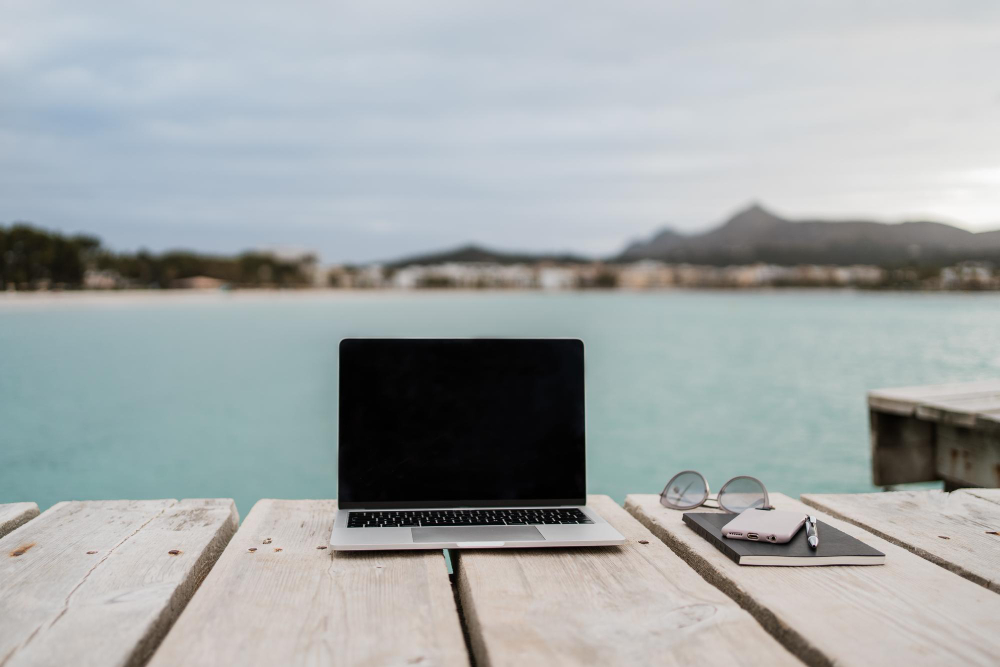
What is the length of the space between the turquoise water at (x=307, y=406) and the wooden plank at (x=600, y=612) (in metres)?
14.2

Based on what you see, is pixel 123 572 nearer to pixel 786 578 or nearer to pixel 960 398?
pixel 786 578

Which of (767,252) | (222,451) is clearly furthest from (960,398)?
(767,252)

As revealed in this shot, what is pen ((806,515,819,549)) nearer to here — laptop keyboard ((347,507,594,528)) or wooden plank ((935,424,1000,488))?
laptop keyboard ((347,507,594,528))

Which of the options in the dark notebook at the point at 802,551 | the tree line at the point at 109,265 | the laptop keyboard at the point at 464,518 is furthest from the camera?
the tree line at the point at 109,265

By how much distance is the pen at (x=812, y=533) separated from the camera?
1459 millimetres

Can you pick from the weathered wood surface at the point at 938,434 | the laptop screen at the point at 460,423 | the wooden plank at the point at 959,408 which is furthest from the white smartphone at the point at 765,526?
the wooden plank at the point at 959,408

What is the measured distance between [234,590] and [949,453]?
212 inches

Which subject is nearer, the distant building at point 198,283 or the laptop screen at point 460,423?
the laptop screen at point 460,423

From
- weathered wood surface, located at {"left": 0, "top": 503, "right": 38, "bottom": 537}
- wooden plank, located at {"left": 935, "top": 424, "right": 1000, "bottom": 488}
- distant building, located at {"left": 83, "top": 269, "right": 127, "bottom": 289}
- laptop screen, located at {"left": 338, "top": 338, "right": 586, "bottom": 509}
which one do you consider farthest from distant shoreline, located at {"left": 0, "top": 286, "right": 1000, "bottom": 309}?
weathered wood surface, located at {"left": 0, "top": 503, "right": 38, "bottom": 537}

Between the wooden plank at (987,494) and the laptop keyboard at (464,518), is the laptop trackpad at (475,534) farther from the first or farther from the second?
the wooden plank at (987,494)

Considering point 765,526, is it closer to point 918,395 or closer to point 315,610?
point 315,610

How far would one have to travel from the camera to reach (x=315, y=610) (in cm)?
119

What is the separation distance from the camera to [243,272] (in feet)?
358

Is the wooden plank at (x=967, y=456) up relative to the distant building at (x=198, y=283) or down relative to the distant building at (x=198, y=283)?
down
